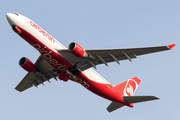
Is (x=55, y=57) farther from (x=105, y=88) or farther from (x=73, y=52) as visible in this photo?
(x=105, y=88)

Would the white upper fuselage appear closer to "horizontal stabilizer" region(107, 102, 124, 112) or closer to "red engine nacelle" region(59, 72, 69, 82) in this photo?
"red engine nacelle" region(59, 72, 69, 82)

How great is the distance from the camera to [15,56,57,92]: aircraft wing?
101 feet

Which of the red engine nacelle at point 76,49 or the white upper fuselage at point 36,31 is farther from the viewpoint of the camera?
the red engine nacelle at point 76,49

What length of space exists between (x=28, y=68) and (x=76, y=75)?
5.71 meters

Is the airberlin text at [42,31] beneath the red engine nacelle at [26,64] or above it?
above

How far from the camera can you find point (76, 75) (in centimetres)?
2900

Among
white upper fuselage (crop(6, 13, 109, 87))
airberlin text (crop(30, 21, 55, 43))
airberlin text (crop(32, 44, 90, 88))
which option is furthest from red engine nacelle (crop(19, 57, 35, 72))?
airberlin text (crop(30, 21, 55, 43))

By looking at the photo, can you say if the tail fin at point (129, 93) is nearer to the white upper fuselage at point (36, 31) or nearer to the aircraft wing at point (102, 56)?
the aircraft wing at point (102, 56)

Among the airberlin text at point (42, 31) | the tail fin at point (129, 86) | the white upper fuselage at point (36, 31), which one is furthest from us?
the tail fin at point (129, 86)

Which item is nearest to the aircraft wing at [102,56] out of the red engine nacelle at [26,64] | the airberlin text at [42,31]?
the airberlin text at [42,31]

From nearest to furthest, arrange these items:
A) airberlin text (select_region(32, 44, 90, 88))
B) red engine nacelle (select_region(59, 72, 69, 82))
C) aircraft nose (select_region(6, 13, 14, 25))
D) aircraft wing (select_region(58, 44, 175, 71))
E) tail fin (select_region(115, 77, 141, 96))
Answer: aircraft nose (select_region(6, 13, 14, 25)) → aircraft wing (select_region(58, 44, 175, 71)) → airberlin text (select_region(32, 44, 90, 88)) → red engine nacelle (select_region(59, 72, 69, 82)) → tail fin (select_region(115, 77, 141, 96))

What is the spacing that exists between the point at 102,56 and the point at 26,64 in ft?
28.8

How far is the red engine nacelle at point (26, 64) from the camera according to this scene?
3003 centimetres

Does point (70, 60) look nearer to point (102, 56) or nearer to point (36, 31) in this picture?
point (102, 56)
